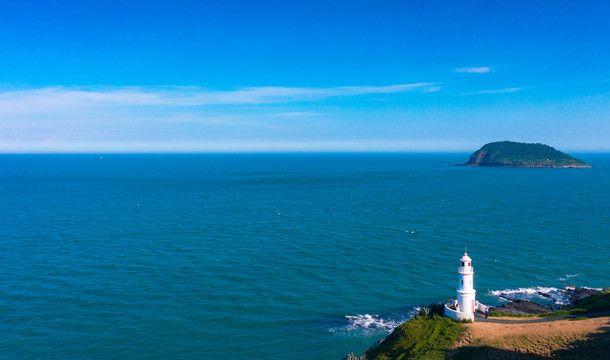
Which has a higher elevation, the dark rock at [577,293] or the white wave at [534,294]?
the dark rock at [577,293]

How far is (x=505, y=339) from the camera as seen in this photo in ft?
117

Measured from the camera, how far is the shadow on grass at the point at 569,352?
32344mm

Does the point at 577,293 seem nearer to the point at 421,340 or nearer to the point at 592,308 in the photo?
A: the point at 592,308

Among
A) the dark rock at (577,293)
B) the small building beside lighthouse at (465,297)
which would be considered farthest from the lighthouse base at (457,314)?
the dark rock at (577,293)

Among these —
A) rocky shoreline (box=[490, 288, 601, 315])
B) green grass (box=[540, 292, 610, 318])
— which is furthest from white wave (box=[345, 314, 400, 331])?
green grass (box=[540, 292, 610, 318])

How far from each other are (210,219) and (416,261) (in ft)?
194

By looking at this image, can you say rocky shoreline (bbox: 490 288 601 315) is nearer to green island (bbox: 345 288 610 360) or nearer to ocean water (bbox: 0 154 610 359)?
ocean water (bbox: 0 154 610 359)

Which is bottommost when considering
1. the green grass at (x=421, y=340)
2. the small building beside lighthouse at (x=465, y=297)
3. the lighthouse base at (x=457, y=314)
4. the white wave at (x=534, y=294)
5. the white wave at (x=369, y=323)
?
the white wave at (x=369, y=323)

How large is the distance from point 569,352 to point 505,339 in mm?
4806

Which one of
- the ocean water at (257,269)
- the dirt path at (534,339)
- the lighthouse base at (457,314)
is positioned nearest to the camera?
the dirt path at (534,339)

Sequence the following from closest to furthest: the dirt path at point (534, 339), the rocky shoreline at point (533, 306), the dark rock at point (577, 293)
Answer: the dirt path at point (534, 339) → the rocky shoreline at point (533, 306) → the dark rock at point (577, 293)

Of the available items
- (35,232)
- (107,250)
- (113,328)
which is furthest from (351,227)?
(35,232)

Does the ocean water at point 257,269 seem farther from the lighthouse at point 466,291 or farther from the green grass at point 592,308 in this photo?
the green grass at point 592,308

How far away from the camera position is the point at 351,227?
98.3 m
